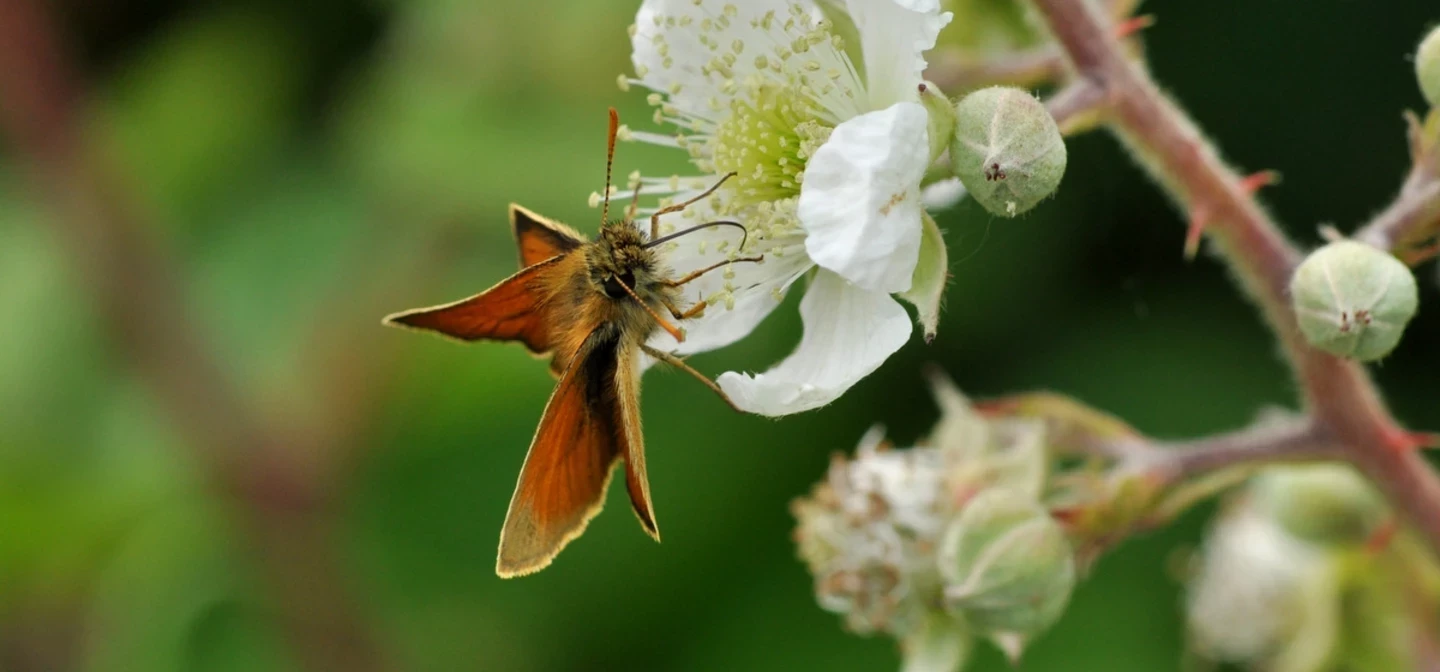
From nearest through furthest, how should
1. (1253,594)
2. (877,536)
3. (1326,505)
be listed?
(877,536)
(1326,505)
(1253,594)

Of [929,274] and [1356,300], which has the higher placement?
[929,274]

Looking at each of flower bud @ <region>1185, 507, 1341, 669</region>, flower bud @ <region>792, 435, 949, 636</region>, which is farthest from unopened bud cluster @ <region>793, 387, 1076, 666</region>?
flower bud @ <region>1185, 507, 1341, 669</region>

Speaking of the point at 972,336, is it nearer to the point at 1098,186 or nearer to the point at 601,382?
the point at 1098,186

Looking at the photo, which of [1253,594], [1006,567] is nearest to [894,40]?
[1006,567]

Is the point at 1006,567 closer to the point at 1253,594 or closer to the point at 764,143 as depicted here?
the point at 764,143

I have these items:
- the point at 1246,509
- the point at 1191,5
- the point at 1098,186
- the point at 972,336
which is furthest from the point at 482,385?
the point at 1191,5
